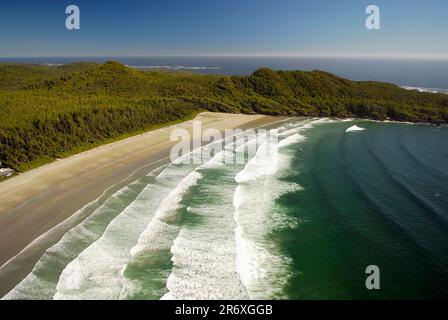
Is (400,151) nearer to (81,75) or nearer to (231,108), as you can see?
(231,108)

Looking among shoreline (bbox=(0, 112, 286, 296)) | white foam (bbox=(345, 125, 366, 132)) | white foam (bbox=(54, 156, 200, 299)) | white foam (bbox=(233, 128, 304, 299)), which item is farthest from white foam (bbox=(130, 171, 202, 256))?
white foam (bbox=(345, 125, 366, 132))

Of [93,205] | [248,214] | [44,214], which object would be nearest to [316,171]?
[248,214]

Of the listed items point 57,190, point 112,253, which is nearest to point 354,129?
point 57,190

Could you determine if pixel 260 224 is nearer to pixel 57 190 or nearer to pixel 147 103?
pixel 57 190

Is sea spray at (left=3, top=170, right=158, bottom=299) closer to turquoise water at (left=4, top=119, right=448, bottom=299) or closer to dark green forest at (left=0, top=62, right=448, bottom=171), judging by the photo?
turquoise water at (left=4, top=119, right=448, bottom=299)

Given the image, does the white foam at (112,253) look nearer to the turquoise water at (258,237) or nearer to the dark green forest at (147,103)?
the turquoise water at (258,237)

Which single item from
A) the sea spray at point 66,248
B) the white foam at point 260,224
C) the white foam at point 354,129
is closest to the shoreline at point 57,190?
→ the sea spray at point 66,248
